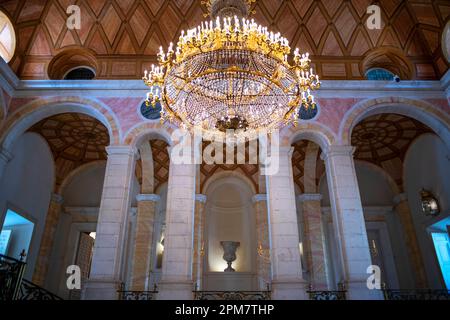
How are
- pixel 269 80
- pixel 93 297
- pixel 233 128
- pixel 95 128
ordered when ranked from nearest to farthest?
pixel 269 80, pixel 233 128, pixel 93 297, pixel 95 128

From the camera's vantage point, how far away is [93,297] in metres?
7.05

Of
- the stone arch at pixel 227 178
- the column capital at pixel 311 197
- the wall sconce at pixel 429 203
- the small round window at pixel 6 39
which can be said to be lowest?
the wall sconce at pixel 429 203

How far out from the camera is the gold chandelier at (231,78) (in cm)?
570

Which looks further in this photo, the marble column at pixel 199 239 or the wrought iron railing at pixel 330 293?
the marble column at pixel 199 239

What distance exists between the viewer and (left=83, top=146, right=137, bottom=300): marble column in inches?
282

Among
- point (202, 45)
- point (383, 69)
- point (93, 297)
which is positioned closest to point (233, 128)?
point (202, 45)

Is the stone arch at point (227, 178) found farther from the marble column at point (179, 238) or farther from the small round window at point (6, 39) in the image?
the small round window at point (6, 39)

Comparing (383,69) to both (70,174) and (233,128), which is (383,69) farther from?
(70,174)

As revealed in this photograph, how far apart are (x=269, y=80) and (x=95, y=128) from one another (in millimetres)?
7869

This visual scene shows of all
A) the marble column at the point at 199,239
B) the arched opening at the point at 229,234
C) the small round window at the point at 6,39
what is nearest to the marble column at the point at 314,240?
the arched opening at the point at 229,234

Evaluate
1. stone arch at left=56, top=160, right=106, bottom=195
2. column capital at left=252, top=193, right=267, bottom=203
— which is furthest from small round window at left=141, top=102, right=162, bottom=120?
column capital at left=252, top=193, right=267, bottom=203

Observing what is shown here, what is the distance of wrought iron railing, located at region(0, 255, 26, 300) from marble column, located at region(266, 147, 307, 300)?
194 inches

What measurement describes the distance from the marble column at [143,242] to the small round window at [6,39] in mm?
6017

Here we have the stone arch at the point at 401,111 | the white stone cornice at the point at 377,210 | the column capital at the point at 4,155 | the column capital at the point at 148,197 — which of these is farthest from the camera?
the white stone cornice at the point at 377,210
